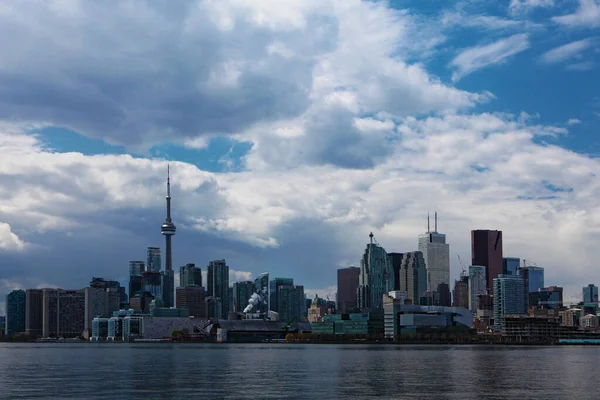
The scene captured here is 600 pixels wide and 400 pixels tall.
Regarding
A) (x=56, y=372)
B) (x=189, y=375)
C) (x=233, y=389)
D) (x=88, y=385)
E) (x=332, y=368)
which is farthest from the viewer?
(x=332, y=368)

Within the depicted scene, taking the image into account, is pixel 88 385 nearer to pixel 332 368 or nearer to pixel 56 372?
pixel 56 372

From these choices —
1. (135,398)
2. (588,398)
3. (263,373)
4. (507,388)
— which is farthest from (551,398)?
(263,373)

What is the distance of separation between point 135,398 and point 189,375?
46.4m

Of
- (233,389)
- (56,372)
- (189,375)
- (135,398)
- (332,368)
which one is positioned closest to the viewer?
(135,398)

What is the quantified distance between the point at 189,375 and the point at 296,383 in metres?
29.4

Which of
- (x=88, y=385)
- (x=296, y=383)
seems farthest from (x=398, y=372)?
(x=88, y=385)

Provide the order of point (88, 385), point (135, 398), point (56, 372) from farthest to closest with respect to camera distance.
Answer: point (56, 372), point (88, 385), point (135, 398)

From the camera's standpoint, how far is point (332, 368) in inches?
7062

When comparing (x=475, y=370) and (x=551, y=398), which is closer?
(x=551, y=398)

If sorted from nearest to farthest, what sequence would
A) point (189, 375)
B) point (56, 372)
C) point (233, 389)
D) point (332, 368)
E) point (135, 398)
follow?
point (135, 398) < point (233, 389) < point (189, 375) < point (56, 372) < point (332, 368)

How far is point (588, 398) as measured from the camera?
111 meters

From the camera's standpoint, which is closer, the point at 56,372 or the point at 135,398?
the point at 135,398

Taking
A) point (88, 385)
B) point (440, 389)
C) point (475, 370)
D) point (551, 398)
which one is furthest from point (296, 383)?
point (475, 370)

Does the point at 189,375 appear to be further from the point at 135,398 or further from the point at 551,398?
the point at 551,398
